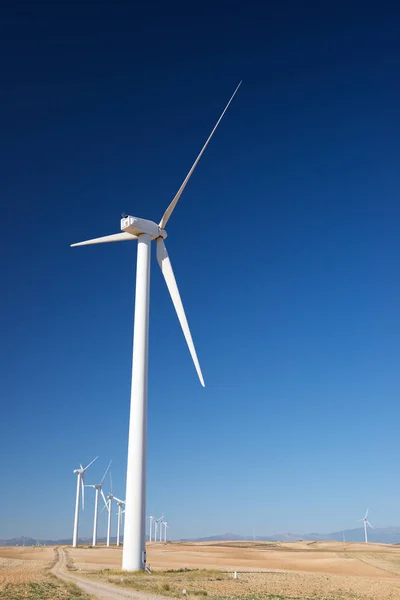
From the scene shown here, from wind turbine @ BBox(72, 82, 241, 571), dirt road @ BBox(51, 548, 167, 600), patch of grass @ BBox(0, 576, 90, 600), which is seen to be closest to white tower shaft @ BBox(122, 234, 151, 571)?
wind turbine @ BBox(72, 82, 241, 571)

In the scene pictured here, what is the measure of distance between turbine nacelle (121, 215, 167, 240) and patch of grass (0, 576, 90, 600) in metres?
28.3

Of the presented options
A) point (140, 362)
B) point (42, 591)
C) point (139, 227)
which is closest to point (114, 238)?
point (139, 227)

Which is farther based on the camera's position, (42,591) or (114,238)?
(114,238)

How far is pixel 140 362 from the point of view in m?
44.6

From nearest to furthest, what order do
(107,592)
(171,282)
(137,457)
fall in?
1. (107,592)
2. (137,457)
3. (171,282)

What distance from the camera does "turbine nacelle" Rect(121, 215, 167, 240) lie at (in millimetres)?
50141

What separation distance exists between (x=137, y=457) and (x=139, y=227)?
19.9 m

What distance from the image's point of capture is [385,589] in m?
42.4

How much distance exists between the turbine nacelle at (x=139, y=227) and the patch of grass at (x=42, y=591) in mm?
28343

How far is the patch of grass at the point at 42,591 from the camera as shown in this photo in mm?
30219

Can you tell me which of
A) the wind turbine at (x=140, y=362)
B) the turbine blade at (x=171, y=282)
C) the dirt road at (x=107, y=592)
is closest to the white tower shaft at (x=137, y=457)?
the wind turbine at (x=140, y=362)

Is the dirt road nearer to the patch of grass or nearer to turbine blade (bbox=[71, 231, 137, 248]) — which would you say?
the patch of grass

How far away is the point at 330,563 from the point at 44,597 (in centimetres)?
5663

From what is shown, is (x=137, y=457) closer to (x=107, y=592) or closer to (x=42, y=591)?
(x=107, y=592)
